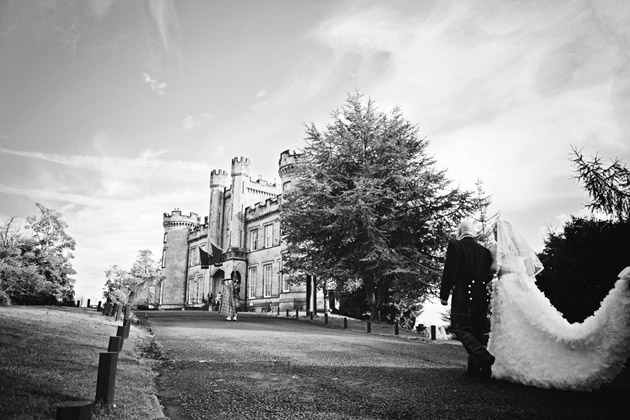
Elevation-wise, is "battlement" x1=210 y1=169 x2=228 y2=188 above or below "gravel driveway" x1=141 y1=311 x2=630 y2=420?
above

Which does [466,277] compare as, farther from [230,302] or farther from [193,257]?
[193,257]

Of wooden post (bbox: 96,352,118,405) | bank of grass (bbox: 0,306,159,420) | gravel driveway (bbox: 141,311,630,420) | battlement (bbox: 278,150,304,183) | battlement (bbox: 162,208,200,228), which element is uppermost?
battlement (bbox: 278,150,304,183)

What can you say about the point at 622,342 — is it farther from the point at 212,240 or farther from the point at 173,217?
the point at 173,217

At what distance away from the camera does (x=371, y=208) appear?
57.9ft

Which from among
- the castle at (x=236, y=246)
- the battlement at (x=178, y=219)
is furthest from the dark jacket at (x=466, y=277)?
the battlement at (x=178, y=219)

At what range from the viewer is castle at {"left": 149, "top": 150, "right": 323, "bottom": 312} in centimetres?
3738

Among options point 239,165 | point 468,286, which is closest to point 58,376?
point 468,286

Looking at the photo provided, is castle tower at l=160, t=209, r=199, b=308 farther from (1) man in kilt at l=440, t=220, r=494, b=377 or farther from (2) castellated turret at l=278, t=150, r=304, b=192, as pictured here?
(1) man in kilt at l=440, t=220, r=494, b=377

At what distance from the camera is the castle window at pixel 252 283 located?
39.5 meters

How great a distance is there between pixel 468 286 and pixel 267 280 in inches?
1322

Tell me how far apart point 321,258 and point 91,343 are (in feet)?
38.5

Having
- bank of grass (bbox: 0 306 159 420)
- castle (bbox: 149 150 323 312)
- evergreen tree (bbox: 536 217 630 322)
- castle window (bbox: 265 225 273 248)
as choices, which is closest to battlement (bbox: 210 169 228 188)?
castle (bbox: 149 150 323 312)

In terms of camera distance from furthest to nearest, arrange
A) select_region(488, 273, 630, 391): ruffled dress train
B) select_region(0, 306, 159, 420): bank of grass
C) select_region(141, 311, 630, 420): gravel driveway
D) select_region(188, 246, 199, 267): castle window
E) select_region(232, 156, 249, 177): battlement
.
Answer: select_region(188, 246, 199, 267): castle window < select_region(232, 156, 249, 177): battlement < select_region(488, 273, 630, 391): ruffled dress train < select_region(141, 311, 630, 420): gravel driveway < select_region(0, 306, 159, 420): bank of grass

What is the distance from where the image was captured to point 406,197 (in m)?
18.2
